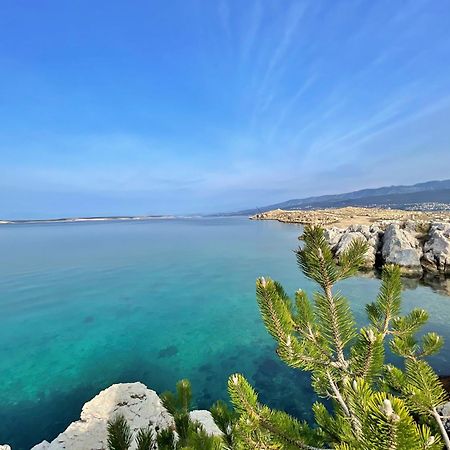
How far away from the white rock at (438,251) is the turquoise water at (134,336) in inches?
269

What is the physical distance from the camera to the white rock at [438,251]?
26859 millimetres

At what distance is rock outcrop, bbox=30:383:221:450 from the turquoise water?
1835mm

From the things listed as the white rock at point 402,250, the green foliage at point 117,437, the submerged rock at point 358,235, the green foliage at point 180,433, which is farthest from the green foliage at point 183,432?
the white rock at point 402,250

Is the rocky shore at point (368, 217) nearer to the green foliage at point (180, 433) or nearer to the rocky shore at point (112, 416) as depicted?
the rocky shore at point (112, 416)

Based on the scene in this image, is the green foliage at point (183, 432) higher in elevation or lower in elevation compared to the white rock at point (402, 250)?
higher

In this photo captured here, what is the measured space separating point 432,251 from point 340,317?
32.3 m

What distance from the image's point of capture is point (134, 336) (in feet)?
51.6

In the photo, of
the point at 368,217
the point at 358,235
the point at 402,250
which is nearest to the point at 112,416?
the point at 358,235

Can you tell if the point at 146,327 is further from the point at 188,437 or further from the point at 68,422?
the point at 188,437

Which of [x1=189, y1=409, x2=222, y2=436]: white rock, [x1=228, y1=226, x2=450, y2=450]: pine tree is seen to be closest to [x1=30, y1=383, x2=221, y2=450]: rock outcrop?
[x1=189, y1=409, x2=222, y2=436]: white rock

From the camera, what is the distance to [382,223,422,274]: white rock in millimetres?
27359

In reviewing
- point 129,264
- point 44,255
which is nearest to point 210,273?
point 129,264

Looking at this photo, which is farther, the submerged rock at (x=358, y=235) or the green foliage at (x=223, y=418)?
the submerged rock at (x=358, y=235)

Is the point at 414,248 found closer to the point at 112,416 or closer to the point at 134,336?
the point at 134,336
